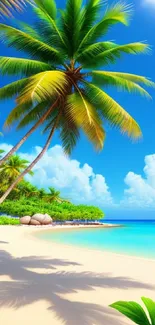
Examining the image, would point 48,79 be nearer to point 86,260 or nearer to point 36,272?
point 36,272

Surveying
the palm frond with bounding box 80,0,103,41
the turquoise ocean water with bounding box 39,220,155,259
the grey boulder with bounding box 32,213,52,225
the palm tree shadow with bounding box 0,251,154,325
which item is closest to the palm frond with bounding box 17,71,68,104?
the palm frond with bounding box 80,0,103,41

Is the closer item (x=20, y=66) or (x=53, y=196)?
(x=20, y=66)

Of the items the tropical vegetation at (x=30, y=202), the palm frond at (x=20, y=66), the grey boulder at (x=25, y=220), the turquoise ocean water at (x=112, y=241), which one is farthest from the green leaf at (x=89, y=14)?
the grey boulder at (x=25, y=220)

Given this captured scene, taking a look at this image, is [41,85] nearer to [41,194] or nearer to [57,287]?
[57,287]

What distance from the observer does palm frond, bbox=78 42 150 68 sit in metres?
10.4

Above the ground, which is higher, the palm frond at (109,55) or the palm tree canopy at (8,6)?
the palm frond at (109,55)

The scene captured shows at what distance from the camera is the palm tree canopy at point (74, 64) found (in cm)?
988

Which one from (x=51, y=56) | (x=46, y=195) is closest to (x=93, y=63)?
(x=51, y=56)

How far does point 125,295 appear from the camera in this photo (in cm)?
617

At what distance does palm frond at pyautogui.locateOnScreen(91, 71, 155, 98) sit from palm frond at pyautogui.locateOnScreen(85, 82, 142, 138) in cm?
59

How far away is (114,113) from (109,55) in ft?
6.86

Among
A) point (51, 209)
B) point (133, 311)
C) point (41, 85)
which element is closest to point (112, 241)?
point (41, 85)

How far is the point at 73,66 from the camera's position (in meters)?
10.7

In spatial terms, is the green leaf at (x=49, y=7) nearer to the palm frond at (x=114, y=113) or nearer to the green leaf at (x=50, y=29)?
the green leaf at (x=50, y=29)
